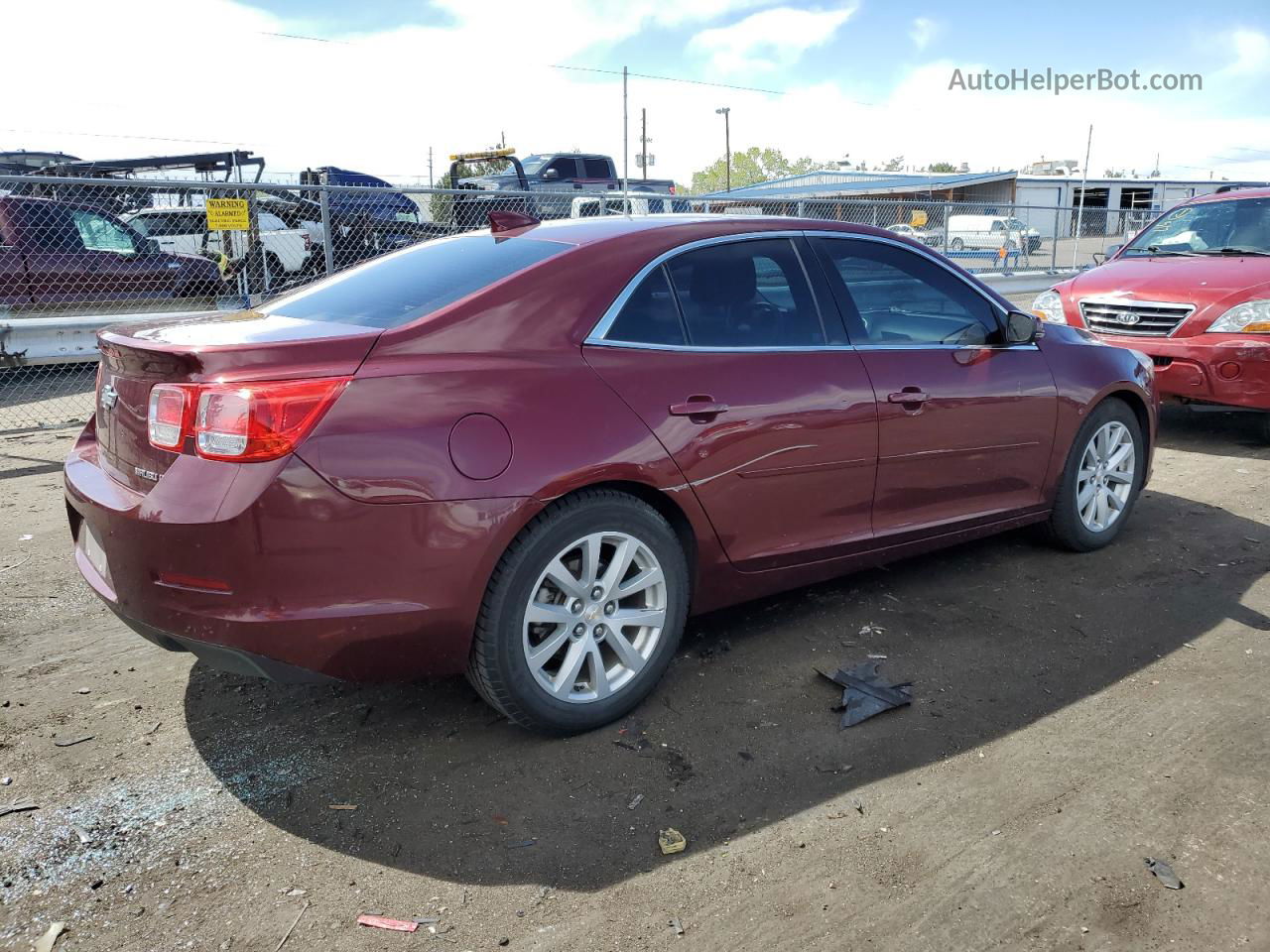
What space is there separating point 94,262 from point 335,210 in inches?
140

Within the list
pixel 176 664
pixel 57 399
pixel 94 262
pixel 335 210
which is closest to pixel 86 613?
pixel 176 664

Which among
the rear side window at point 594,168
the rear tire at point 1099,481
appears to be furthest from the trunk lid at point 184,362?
the rear side window at point 594,168

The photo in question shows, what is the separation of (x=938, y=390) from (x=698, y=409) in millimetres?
1254

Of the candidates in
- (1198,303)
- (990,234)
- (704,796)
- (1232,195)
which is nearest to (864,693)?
(704,796)

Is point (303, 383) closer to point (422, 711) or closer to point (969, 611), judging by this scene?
point (422, 711)

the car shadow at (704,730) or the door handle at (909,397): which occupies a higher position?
the door handle at (909,397)

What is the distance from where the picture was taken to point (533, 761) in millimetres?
3117

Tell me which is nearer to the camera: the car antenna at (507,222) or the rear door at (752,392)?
the rear door at (752,392)

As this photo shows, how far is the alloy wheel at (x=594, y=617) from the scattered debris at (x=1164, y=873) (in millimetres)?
1528

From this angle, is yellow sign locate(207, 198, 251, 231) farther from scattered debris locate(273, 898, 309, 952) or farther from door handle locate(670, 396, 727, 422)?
scattered debris locate(273, 898, 309, 952)

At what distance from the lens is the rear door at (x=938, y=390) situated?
3994mm

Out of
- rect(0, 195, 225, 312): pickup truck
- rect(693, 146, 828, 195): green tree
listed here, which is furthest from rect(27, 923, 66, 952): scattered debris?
rect(693, 146, 828, 195): green tree

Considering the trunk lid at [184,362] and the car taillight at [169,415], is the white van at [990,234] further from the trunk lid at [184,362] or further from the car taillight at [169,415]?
the car taillight at [169,415]

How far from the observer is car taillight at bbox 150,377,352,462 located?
2.68m
